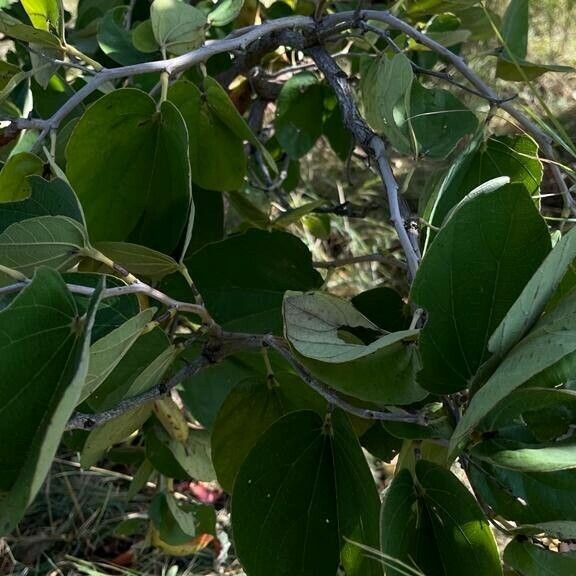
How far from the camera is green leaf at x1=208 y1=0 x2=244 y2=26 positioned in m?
0.69

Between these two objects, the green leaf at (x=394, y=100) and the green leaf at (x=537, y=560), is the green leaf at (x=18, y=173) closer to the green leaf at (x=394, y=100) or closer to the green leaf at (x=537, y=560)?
the green leaf at (x=394, y=100)

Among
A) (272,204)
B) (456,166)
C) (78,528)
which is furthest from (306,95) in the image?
(78,528)

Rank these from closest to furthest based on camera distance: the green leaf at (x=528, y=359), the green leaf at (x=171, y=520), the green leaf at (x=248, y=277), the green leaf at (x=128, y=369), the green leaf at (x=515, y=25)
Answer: the green leaf at (x=528, y=359) → the green leaf at (x=128, y=369) → the green leaf at (x=248, y=277) → the green leaf at (x=515, y=25) → the green leaf at (x=171, y=520)

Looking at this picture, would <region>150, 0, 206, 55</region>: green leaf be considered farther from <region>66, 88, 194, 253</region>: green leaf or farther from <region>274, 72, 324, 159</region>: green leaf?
<region>274, 72, 324, 159</region>: green leaf

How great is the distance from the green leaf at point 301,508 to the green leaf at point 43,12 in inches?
13.4

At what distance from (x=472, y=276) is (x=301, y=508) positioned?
0.67 ft

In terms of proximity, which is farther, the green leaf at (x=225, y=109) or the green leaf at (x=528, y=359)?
the green leaf at (x=225, y=109)

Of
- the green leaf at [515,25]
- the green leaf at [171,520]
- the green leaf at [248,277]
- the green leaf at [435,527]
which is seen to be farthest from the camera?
the green leaf at [171,520]

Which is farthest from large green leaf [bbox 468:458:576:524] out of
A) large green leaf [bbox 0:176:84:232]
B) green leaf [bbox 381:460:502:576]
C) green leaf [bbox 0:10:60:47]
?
green leaf [bbox 0:10:60:47]

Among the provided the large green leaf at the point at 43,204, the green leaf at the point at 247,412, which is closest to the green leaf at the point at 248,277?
the green leaf at the point at 247,412

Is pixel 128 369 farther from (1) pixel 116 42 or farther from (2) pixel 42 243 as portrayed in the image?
(1) pixel 116 42

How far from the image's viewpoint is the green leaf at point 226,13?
0.69 metres

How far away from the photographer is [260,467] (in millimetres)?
546

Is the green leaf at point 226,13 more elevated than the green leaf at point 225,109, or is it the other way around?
Answer: the green leaf at point 226,13
